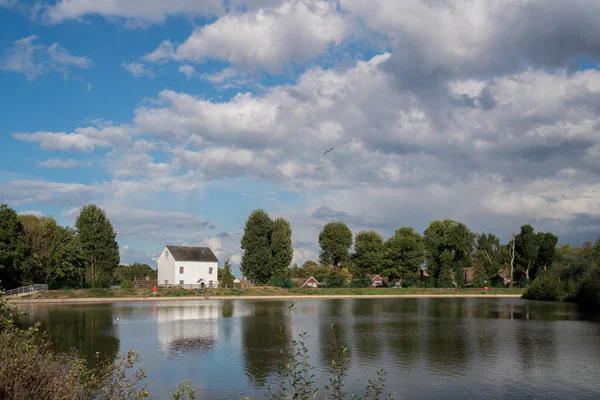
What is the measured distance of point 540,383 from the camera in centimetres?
1788

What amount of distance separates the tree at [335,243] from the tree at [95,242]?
5024cm

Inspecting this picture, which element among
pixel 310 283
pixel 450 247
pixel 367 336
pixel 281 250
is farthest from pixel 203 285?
pixel 367 336

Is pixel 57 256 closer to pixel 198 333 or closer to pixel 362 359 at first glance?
pixel 198 333

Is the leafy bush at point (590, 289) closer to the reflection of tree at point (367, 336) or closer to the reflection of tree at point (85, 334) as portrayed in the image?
the reflection of tree at point (367, 336)

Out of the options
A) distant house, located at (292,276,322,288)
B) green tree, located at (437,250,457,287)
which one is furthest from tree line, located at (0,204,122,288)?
green tree, located at (437,250,457,287)

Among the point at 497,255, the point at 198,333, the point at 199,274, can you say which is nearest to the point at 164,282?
the point at 199,274

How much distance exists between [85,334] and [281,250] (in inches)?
2442

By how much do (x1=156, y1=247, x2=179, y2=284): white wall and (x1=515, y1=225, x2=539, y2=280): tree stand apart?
207ft

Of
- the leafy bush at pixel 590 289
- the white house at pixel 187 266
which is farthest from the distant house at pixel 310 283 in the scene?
the leafy bush at pixel 590 289

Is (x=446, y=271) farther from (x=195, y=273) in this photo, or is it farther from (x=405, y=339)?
(x=405, y=339)

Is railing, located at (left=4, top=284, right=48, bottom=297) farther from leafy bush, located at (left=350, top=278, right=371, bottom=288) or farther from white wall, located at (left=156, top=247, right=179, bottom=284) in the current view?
leafy bush, located at (left=350, top=278, right=371, bottom=288)

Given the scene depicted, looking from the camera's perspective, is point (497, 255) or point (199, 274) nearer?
point (199, 274)

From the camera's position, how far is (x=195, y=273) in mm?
87562

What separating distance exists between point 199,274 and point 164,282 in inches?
234
